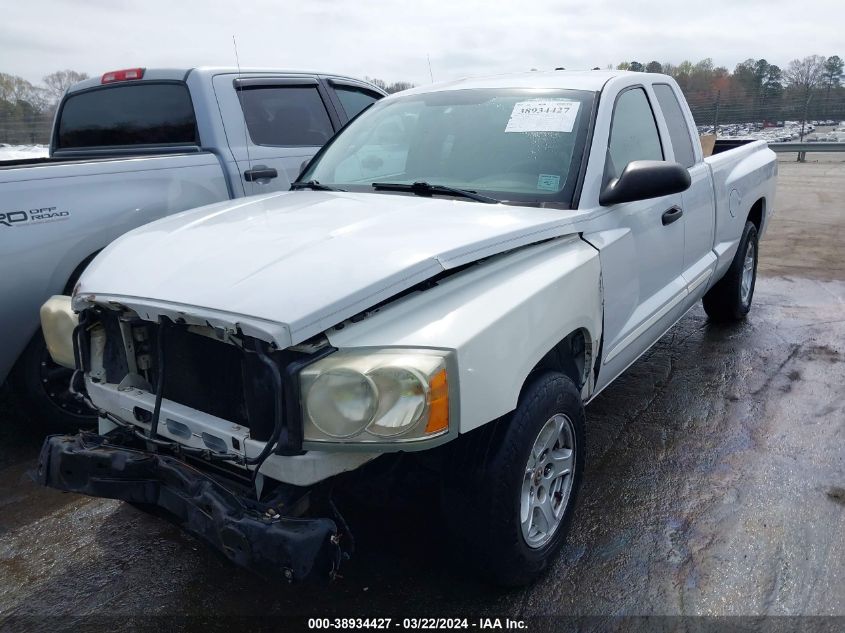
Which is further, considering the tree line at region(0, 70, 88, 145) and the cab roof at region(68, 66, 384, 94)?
the tree line at region(0, 70, 88, 145)

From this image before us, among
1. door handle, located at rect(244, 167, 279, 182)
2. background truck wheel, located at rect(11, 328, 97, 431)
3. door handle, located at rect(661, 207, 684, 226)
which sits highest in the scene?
door handle, located at rect(244, 167, 279, 182)

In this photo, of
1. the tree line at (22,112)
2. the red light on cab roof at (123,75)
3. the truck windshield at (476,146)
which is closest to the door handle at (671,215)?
the truck windshield at (476,146)

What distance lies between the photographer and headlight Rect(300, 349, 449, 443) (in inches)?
76.8

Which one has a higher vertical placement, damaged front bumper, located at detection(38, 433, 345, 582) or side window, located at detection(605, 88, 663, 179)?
side window, located at detection(605, 88, 663, 179)

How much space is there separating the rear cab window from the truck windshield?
1.35 meters

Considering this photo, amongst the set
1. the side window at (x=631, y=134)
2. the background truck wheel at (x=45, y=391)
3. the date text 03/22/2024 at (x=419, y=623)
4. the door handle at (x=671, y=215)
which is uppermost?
the side window at (x=631, y=134)

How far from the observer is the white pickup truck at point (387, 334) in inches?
78.4

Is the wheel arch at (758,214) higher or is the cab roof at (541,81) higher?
the cab roof at (541,81)

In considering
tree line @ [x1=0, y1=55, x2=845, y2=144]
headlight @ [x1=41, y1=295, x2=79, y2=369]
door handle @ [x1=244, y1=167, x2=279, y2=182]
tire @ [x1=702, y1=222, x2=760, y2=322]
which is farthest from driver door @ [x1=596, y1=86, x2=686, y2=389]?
tree line @ [x1=0, y1=55, x2=845, y2=144]

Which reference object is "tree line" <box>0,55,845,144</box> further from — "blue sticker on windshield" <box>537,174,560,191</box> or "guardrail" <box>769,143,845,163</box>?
"blue sticker on windshield" <box>537,174,560,191</box>

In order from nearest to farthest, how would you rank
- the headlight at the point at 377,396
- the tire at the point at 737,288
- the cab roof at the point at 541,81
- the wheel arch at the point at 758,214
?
the headlight at the point at 377,396
the cab roof at the point at 541,81
the tire at the point at 737,288
the wheel arch at the point at 758,214

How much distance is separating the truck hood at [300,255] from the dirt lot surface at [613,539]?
79cm

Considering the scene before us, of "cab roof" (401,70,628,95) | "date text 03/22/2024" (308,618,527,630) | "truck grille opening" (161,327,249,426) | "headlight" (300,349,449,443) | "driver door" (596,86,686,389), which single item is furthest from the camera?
"cab roof" (401,70,628,95)

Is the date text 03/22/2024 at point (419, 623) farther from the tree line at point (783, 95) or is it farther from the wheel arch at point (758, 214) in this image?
the tree line at point (783, 95)
